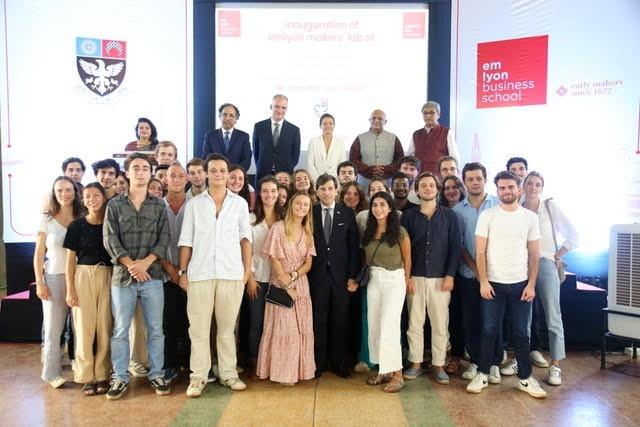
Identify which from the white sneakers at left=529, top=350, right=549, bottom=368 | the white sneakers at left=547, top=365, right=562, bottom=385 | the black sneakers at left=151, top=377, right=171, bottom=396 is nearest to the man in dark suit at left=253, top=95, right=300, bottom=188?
the black sneakers at left=151, top=377, right=171, bottom=396

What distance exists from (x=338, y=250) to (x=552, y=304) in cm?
178

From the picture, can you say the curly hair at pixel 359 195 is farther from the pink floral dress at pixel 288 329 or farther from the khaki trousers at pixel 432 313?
the khaki trousers at pixel 432 313

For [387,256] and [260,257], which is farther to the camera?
[260,257]

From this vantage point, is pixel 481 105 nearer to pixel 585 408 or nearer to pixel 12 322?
pixel 585 408

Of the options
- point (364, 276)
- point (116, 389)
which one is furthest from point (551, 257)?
point (116, 389)

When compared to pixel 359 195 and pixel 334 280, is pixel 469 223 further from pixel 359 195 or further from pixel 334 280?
pixel 334 280

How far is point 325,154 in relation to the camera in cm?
514

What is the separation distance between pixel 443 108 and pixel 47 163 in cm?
512

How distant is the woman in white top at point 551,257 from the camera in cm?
368

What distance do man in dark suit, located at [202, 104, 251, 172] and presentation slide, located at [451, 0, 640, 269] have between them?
275 cm

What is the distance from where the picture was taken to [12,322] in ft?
15.5

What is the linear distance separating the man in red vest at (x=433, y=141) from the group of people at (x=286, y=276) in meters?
1.08

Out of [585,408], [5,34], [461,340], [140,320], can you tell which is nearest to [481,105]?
[461,340]

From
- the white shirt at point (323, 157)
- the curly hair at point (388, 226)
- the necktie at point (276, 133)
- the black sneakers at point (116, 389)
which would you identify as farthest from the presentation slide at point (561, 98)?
the black sneakers at point (116, 389)
